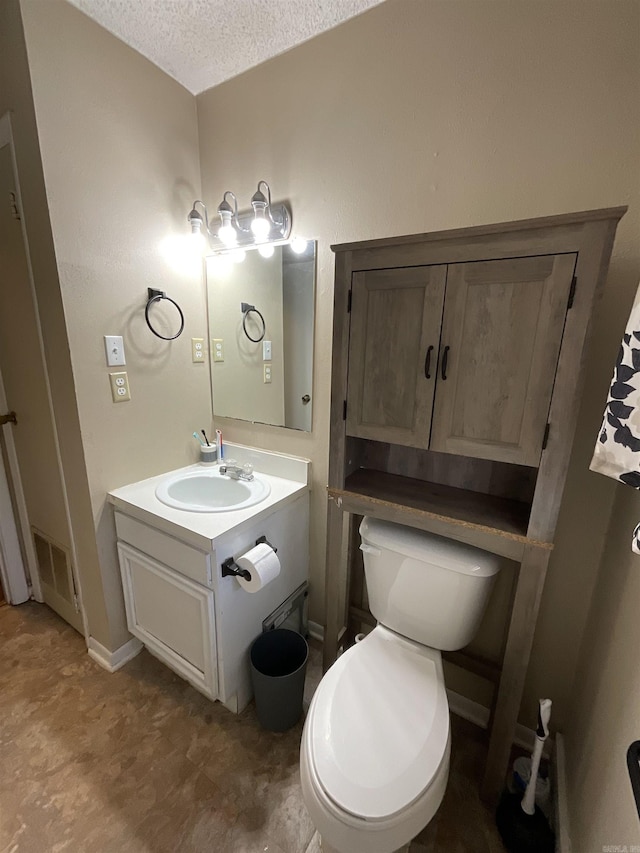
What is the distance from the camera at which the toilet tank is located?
106cm

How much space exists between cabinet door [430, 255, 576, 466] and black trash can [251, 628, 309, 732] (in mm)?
1025

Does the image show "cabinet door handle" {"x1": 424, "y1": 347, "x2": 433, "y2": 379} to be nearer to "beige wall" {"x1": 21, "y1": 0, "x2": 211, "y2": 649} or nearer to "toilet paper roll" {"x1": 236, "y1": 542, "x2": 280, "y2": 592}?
"toilet paper roll" {"x1": 236, "y1": 542, "x2": 280, "y2": 592}

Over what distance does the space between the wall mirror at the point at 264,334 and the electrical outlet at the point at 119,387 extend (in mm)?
446

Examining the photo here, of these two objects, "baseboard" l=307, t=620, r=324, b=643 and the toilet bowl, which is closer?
the toilet bowl

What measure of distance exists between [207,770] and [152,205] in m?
2.16

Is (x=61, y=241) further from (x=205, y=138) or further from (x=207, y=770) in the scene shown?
(x=207, y=770)

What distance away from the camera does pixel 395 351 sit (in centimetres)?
103

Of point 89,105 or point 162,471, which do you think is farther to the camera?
point 162,471

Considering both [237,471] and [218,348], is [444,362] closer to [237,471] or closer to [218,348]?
[237,471]

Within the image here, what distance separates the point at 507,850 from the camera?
102 centimetres

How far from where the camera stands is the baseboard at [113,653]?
1.55 meters

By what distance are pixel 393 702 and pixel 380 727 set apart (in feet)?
0.28

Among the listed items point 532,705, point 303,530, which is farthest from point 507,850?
A: point 303,530

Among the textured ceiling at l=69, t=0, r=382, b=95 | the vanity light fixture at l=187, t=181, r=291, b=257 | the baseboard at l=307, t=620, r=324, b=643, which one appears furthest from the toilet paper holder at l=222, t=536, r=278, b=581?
the textured ceiling at l=69, t=0, r=382, b=95
